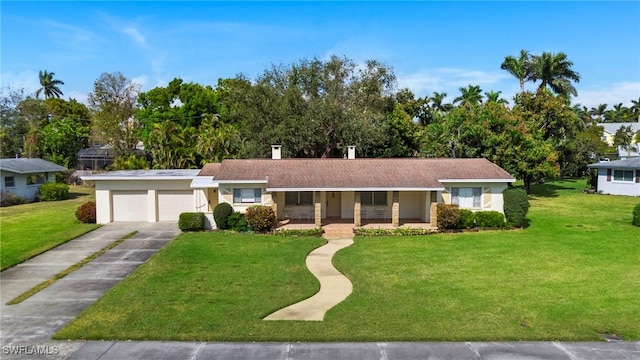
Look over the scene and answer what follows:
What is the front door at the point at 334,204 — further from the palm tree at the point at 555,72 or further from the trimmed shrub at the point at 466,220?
the palm tree at the point at 555,72

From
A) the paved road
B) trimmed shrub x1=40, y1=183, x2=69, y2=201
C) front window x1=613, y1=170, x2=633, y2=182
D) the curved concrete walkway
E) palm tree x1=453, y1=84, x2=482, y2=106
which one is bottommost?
the paved road

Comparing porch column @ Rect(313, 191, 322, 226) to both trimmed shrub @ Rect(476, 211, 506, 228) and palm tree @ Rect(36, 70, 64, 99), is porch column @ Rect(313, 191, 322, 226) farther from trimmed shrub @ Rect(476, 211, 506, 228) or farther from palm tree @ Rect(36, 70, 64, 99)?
palm tree @ Rect(36, 70, 64, 99)

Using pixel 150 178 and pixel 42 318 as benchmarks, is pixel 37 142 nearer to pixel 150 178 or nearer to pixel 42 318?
pixel 150 178

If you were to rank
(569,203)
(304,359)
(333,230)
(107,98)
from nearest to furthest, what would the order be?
(304,359)
(333,230)
(569,203)
(107,98)

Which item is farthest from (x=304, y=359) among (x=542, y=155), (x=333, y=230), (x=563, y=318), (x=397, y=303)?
(x=542, y=155)

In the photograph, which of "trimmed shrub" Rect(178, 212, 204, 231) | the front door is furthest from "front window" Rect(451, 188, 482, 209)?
"trimmed shrub" Rect(178, 212, 204, 231)

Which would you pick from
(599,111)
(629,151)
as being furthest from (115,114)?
(599,111)
